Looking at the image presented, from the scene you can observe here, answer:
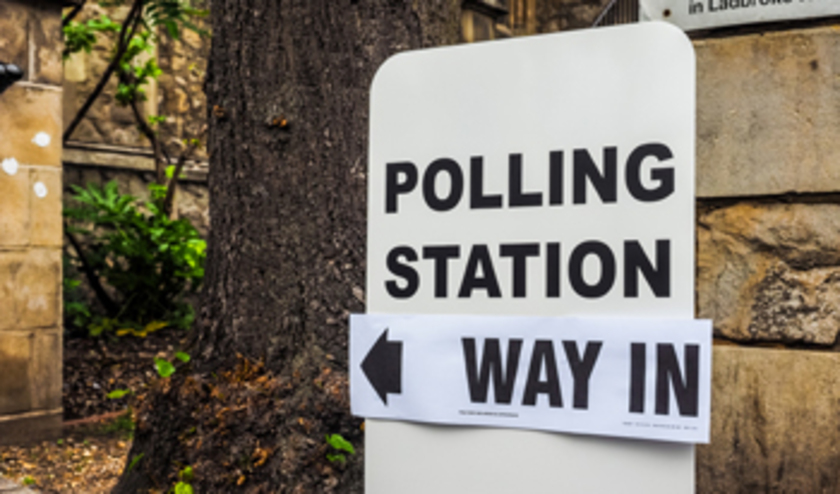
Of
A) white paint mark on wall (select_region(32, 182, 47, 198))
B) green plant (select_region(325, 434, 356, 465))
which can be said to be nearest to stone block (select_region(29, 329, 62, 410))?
white paint mark on wall (select_region(32, 182, 47, 198))

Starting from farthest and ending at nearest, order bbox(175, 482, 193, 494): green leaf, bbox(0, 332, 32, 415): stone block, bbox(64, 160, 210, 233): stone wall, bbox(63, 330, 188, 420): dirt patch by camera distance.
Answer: bbox(64, 160, 210, 233): stone wall, bbox(63, 330, 188, 420): dirt patch, bbox(0, 332, 32, 415): stone block, bbox(175, 482, 193, 494): green leaf

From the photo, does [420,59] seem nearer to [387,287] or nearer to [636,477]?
[387,287]

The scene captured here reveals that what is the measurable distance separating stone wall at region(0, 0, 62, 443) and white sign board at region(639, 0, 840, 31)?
3.60 metres

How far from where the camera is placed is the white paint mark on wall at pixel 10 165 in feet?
15.0

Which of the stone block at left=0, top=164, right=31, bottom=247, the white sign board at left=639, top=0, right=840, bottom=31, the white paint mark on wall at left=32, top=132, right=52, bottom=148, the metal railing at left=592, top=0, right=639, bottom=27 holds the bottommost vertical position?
the stone block at left=0, top=164, right=31, bottom=247

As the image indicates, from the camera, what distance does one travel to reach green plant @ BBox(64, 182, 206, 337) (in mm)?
6840

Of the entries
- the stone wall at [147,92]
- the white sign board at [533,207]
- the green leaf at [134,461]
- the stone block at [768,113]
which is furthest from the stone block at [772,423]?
the stone wall at [147,92]

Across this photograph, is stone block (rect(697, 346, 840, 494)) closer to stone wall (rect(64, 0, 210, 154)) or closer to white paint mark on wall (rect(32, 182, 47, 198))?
white paint mark on wall (rect(32, 182, 47, 198))

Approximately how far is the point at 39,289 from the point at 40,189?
1.93ft

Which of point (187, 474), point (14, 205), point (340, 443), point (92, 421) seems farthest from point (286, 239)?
point (92, 421)

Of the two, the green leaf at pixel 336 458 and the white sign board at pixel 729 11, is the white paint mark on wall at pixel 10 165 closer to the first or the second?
the green leaf at pixel 336 458

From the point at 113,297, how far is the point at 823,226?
665 centimetres

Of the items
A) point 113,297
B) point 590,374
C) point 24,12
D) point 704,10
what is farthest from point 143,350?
point 590,374

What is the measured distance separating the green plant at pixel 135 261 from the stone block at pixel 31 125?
1.99 metres
